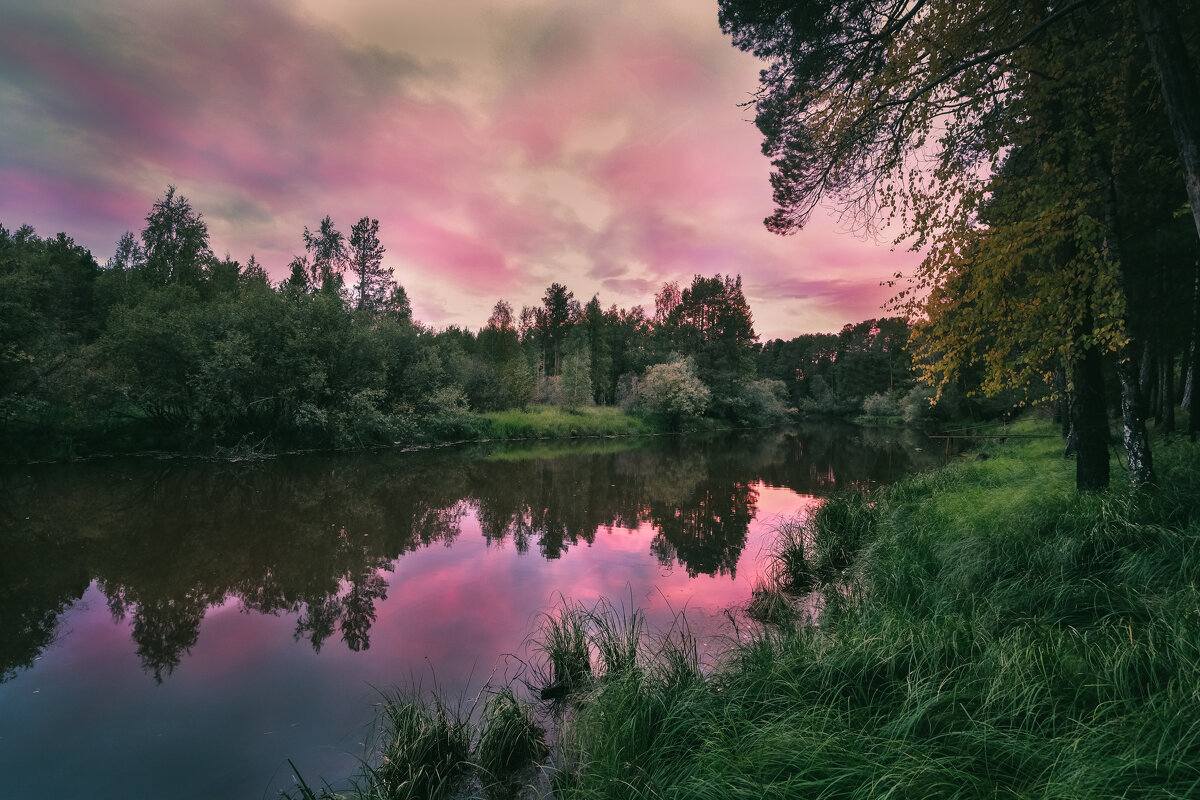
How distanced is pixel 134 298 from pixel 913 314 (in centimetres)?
3877

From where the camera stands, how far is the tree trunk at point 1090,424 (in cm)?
649

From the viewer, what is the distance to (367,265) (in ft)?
132

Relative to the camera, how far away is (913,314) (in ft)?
23.1

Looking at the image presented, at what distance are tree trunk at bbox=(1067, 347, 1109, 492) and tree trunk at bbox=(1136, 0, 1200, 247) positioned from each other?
9.86 feet

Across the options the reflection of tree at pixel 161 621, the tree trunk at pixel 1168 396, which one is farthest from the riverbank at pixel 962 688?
the tree trunk at pixel 1168 396

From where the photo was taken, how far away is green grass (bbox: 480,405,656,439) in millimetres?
30655

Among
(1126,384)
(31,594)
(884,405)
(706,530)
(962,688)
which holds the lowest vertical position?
(706,530)

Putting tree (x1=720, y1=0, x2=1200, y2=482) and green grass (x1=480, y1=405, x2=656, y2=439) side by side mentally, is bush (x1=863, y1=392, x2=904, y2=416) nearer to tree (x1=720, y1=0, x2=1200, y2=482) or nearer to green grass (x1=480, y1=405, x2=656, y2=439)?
green grass (x1=480, y1=405, x2=656, y2=439)

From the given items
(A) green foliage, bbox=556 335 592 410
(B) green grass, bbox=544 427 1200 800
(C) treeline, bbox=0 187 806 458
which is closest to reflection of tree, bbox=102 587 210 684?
(B) green grass, bbox=544 427 1200 800

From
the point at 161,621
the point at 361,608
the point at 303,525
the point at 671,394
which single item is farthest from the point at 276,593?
the point at 671,394

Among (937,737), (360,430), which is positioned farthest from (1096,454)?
(360,430)

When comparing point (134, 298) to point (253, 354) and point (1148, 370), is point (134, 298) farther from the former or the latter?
point (1148, 370)

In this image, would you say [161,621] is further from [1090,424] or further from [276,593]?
[1090,424]

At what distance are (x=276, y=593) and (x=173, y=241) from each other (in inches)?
1635
